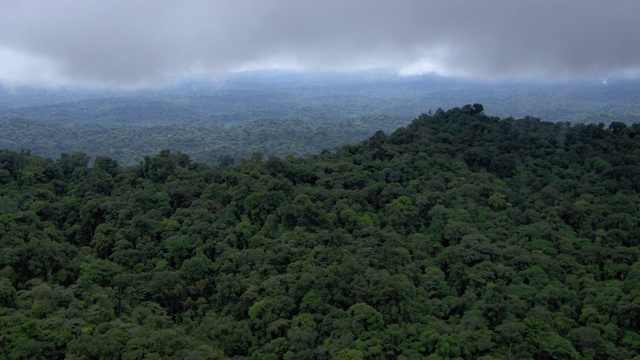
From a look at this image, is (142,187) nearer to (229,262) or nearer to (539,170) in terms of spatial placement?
(229,262)

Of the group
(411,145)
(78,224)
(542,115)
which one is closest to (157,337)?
(78,224)

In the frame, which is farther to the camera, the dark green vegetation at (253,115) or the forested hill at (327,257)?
the dark green vegetation at (253,115)

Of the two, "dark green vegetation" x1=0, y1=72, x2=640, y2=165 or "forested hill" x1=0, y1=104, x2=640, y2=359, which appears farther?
"dark green vegetation" x1=0, y1=72, x2=640, y2=165

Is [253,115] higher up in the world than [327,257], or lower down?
lower down

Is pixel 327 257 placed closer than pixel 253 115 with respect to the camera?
Yes
